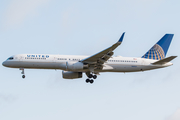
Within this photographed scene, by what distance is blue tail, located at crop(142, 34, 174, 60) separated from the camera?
46338 mm

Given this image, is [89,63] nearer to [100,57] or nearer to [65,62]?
[100,57]

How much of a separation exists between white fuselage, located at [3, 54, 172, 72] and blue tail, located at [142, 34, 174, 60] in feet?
5.82

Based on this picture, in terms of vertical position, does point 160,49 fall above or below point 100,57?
below

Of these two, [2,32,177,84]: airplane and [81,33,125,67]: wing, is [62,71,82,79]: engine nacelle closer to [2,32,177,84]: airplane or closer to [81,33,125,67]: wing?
[2,32,177,84]: airplane

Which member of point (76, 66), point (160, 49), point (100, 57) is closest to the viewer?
point (100, 57)

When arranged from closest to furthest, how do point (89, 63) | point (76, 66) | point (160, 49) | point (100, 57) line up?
point (100, 57), point (76, 66), point (89, 63), point (160, 49)

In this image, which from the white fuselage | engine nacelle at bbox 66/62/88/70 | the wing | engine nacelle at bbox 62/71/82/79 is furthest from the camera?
engine nacelle at bbox 62/71/82/79

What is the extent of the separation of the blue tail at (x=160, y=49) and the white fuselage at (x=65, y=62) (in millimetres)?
1773

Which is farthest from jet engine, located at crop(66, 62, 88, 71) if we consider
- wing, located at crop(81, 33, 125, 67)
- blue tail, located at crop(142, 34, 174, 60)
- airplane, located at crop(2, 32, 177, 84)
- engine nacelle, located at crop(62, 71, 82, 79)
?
blue tail, located at crop(142, 34, 174, 60)

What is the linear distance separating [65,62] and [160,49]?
48.1 feet

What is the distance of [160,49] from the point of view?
47625 millimetres

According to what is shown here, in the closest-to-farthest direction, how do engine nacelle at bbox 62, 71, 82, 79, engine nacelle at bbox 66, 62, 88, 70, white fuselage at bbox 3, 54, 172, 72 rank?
engine nacelle at bbox 66, 62, 88, 70
white fuselage at bbox 3, 54, 172, 72
engine nacelle at bbox 62, 71, 82, 79

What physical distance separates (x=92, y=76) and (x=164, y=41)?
486 inches

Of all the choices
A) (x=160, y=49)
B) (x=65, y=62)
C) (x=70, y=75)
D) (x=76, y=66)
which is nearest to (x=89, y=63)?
(x=76, y=66)
